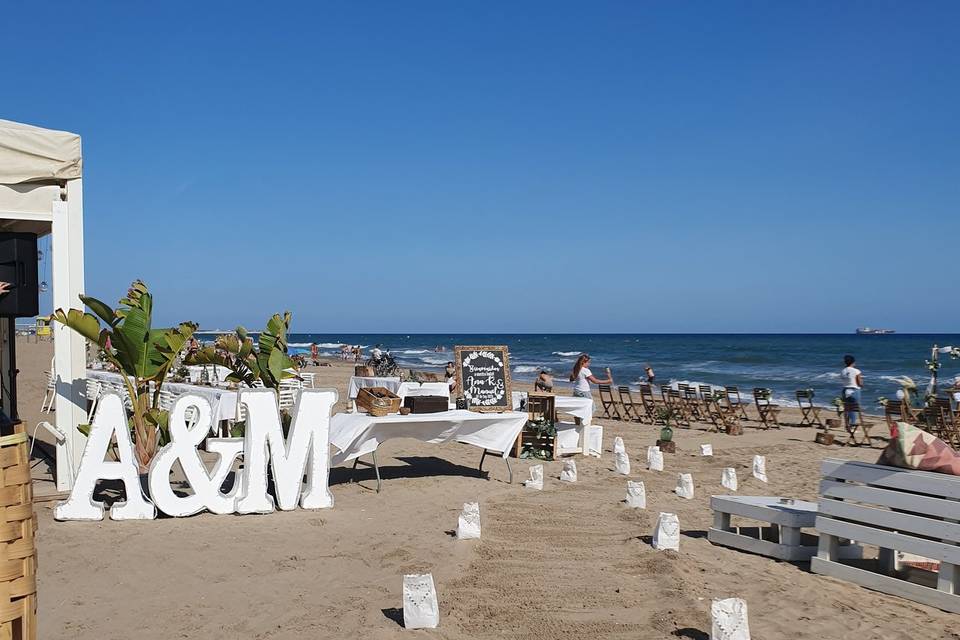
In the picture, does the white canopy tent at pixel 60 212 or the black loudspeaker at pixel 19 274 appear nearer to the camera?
the black loudspeaker at pixel 19 274

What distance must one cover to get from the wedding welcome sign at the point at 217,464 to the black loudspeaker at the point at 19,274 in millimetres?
1421

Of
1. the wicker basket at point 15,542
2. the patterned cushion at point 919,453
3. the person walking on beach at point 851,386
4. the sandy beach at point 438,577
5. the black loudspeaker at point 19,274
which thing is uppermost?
the black loudspeaker at point 19,274

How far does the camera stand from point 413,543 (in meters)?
6.23

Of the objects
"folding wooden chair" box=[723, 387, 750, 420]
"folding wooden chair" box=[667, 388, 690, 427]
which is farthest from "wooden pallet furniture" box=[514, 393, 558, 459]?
"folding wooden chair" box=[723, 387, 750, 420]

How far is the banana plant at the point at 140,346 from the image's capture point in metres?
7.50

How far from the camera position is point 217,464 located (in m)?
7.14

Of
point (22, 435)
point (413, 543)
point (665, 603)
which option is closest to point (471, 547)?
point (413, 543)

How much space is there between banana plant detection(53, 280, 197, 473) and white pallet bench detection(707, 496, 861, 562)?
532 cm

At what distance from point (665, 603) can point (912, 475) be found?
186 centimetres

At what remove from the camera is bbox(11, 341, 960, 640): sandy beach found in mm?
4496

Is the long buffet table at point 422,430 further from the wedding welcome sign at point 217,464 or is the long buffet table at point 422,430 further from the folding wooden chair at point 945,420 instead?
the folding wooden chair at point 945,420

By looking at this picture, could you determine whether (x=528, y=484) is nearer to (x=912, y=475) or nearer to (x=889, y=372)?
(x=912, y=475)

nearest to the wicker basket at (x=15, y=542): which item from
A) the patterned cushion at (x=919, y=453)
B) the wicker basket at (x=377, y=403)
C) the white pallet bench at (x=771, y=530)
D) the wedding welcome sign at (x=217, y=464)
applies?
the patterned cushion at (x=919, y=453)

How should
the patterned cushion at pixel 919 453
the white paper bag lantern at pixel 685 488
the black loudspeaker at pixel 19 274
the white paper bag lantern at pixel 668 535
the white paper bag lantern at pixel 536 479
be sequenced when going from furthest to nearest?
the white paper bag lantern at pixel 536 479
the white paper bag lantern at pixel 685 488
the white paper bag lantern at pixel 668 535
the black loudspeaker at pixel 19 274
the patterned cushion at pixel 919 453
